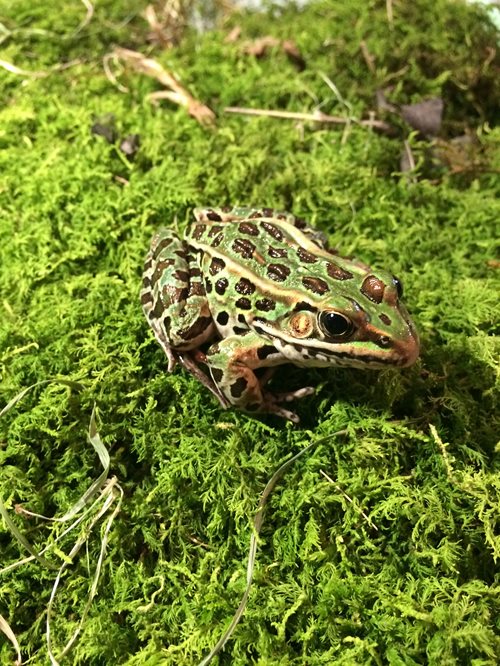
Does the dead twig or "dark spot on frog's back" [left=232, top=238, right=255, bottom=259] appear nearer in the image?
"dark spot on frog's back" [left=232, top=238, right=255, bottom=259]

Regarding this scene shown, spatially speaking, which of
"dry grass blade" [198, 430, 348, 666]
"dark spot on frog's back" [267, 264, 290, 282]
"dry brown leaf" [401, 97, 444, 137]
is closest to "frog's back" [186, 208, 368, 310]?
"dark spot on frog's back" [267, 264, 290, 282]

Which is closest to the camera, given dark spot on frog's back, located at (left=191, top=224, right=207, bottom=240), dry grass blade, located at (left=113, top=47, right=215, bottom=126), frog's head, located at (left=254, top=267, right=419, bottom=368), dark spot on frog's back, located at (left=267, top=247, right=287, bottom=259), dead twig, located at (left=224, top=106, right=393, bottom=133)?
frog's head, located at (left=254, top=267, right=419, bottom=368)

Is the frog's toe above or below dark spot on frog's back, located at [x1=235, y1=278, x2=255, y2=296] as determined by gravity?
below

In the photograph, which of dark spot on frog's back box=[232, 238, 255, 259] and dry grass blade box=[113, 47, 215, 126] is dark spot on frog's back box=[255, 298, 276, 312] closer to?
dark spot on frog's back box=[232, 238, 255, 259]

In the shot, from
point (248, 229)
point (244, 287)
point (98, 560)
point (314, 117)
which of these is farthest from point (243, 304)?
point (314, 117)

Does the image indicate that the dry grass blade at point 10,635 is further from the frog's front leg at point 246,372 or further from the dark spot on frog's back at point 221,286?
the dark spot on frog's back at point 221,286

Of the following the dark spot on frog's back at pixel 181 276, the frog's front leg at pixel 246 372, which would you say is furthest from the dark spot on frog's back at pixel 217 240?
the frog's front leg at pixel 246 372

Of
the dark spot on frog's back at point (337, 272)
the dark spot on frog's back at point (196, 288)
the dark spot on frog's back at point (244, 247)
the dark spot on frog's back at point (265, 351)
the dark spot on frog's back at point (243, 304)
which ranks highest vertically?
the dark spot on frog's back at point (337, 272)

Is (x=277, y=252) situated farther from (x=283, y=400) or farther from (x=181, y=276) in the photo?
(x=283, y=400)

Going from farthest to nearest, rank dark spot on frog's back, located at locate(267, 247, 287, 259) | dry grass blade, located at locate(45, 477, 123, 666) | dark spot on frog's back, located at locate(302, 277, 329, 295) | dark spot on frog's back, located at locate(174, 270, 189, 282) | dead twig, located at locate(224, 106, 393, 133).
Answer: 1. dead twig, located at locate(224, 106, 393, 133)
2. dark spot on frog's back, located at locate(174, 270, 189, 282)
3. dark spot on frog's back, located at locate(267, 247, 287, 259)
4. dark spot on frog's back, located at locate(302, 277, 329, 295)
5. dry grass blade, located at locate(45, 477, 123, 666)
